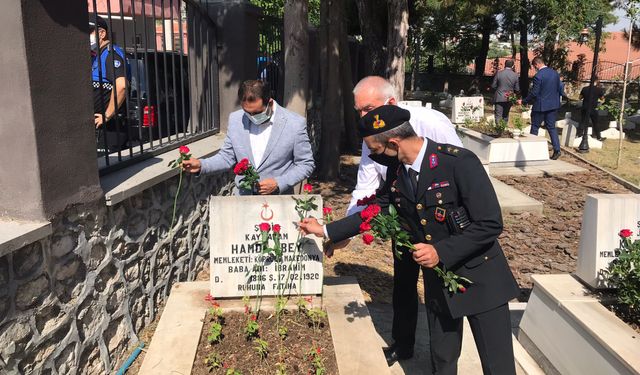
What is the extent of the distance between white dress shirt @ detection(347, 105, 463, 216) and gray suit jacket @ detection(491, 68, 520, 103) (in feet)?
34.1

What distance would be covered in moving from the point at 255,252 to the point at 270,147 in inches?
32.8

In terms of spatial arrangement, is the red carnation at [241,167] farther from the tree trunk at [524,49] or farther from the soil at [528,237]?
the tree trunk at [524,49]

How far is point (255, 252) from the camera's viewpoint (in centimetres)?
342

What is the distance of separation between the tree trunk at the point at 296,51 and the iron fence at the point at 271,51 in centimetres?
121

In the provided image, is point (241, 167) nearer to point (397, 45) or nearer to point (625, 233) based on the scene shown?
point (625, 233)

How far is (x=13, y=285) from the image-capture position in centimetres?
255

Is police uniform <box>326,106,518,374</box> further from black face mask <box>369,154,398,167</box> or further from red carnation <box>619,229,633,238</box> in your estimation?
red carnation <box>619,229,633,238</box>

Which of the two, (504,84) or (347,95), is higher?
(504,84)

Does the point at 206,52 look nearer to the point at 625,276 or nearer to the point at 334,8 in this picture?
the point at 334,8

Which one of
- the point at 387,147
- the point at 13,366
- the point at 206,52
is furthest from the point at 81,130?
the point at 206,52

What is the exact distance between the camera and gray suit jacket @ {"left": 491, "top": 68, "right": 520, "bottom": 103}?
12914 millimetres

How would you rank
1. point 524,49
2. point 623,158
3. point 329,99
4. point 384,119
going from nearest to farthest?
point 384,119 → point 329,99 → point 623,158 → point 524,49

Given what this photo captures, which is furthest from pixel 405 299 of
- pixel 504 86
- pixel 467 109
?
pixel 504 86

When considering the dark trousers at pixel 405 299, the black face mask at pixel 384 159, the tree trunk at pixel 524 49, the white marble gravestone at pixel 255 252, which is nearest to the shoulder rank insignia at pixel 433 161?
the black face mask at pixel 384 159
